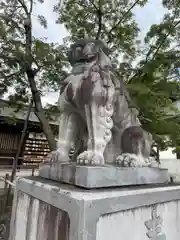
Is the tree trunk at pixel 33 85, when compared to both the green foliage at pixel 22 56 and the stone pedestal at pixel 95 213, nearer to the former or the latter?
the green foliage at pixel 22 56

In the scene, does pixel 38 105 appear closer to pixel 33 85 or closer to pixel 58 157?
pixel 33 85

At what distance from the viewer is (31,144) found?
800 cm

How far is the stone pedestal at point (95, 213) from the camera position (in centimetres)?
95

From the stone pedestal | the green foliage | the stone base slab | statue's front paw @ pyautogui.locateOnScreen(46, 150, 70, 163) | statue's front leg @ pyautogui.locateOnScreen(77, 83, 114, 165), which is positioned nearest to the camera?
the stone pedestal

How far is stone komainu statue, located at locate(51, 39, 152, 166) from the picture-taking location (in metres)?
1.35

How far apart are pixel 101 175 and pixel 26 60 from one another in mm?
3331

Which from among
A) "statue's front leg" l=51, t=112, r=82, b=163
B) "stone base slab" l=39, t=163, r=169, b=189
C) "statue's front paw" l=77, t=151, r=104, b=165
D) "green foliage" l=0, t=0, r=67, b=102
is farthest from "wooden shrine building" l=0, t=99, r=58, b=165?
"statue's front paw" l=77, t=151, r=104, b=165

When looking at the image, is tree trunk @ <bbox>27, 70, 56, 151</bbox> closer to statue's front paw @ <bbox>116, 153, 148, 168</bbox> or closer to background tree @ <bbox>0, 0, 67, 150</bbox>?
background tree @ <bbox>0, 0, 67, 150</bbox>

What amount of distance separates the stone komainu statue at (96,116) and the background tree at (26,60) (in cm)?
238

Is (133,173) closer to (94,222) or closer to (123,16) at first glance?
(94,222)

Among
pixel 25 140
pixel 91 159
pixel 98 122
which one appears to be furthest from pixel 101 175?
pixel 25 140

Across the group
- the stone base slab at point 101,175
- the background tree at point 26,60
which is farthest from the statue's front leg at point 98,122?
the background tree at point 26,60

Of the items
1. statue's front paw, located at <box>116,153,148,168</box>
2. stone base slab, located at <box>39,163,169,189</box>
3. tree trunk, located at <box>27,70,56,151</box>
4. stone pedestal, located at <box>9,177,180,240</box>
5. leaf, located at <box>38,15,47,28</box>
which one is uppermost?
leaf, located at <box>38,15,47,28</box>

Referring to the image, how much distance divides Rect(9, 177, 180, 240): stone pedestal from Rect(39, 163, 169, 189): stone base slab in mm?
43
